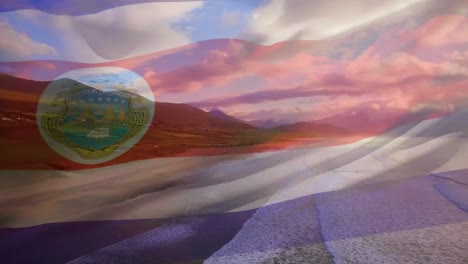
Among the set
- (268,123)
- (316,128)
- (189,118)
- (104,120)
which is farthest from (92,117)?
(316,128)

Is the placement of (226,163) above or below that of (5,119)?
below

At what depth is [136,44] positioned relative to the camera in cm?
142

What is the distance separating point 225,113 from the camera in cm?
143

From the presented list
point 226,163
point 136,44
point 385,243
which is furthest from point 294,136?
point 136,44

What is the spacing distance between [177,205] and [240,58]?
2.06 feet

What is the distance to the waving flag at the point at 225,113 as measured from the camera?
4.52 ft

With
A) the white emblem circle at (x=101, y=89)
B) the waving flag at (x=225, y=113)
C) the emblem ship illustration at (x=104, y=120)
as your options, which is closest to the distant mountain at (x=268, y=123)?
the waving flag at (x=225, y=113)

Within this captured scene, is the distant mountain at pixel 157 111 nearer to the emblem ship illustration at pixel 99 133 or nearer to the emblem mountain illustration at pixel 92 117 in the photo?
the emblem mountain illustration at pixel 92 117

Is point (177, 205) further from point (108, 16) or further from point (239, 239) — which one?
point (108, 16)

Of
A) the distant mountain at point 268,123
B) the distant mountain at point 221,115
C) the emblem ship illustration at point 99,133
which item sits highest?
the distant mountain at point 221,115

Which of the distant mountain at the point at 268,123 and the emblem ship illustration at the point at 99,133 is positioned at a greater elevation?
the distant mountain at the point at 268,123

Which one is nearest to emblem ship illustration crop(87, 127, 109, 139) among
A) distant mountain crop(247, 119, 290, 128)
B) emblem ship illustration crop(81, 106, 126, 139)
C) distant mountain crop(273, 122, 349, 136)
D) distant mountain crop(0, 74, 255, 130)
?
emblem ship illustration crop(81, 106, 126, 139)

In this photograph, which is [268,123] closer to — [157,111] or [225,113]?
[225,113]

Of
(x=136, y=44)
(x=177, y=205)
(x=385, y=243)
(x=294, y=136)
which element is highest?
(x=136, y=44)
